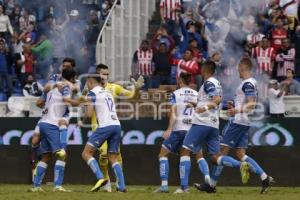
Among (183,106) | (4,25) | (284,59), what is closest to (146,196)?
(183,106)

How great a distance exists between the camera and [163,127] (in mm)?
25672

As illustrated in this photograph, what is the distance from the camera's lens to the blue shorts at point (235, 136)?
19359 millimetres

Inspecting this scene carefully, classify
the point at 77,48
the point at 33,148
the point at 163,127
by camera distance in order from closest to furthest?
1. the point at 33,148
2. the point at 163,127
3. the point at 77,48

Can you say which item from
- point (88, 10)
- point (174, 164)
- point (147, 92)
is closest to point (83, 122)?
point (147, 92)

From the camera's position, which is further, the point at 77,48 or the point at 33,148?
the point at 77,48

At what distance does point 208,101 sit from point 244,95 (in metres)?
0.68

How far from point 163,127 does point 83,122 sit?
1.96 metres

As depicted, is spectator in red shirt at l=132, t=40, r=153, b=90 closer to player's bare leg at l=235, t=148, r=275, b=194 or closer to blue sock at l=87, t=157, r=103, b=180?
player's bare leg at l=235, t=148, r=275, b=194

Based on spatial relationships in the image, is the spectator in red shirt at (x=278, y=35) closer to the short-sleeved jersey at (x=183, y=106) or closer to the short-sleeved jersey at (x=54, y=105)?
the short-sleeved jersey at (x=183, y=106)

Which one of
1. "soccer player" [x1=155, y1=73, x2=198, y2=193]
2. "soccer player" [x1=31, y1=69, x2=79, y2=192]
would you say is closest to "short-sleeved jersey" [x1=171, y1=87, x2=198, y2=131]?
"soccer player" [x1=155, y1=73, x2=198, y2=193]

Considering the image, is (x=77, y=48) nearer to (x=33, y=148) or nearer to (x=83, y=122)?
(x=83, y=122)

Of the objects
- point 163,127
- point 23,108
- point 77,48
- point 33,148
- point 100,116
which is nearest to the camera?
point 100,116

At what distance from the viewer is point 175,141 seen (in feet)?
64.4

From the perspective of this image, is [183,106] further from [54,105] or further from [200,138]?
[54,105]
